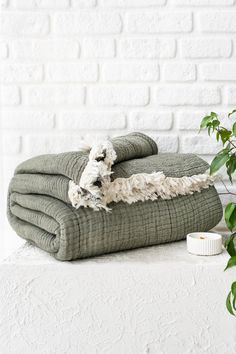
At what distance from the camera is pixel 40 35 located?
1537 millimetres

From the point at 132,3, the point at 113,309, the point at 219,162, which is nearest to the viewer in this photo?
the point at 219,162

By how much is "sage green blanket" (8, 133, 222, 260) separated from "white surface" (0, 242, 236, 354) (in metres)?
0.06

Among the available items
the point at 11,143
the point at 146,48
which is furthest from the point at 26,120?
the point at 146,48

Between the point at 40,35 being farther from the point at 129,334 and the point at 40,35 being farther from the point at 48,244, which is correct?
the point at 129,334

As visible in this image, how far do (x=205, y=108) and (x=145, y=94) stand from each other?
17 centimetres

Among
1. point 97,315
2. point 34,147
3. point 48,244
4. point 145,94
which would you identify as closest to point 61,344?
point 97,315

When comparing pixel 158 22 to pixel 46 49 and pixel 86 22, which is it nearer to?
pixel 86 22

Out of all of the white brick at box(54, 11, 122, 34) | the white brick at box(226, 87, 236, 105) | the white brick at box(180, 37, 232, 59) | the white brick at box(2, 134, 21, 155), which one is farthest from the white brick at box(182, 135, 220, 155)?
the white brick at box(2, 134, 21, 155)

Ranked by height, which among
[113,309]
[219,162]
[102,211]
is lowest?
[113,309]

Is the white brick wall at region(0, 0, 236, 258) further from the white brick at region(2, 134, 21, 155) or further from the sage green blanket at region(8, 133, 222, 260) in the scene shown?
the sage green blanket at region(8, 133, 222, 260)

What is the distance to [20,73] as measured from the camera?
155cm

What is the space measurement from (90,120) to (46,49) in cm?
23

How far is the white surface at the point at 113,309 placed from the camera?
110 centimetres

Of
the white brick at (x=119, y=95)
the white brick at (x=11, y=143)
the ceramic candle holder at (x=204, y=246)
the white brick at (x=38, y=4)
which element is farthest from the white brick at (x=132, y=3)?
the ceramic candle holder at (x=204, y=246)
